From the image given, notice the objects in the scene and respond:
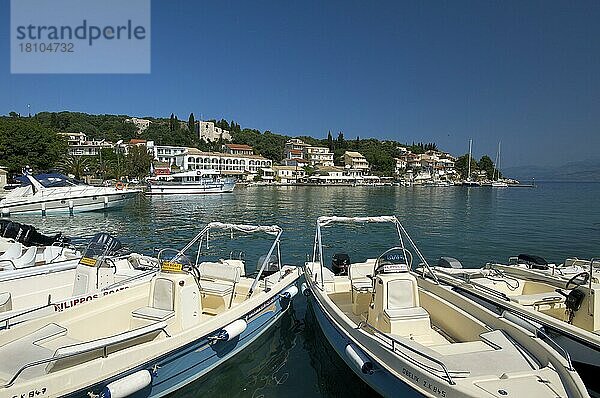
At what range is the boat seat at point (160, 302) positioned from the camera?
22.0 ft

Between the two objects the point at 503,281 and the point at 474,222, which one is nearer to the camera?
the point at 503,281

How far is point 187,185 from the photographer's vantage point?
61750mm

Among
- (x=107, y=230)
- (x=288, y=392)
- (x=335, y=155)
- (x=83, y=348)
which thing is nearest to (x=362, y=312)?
(x=288, y=392)

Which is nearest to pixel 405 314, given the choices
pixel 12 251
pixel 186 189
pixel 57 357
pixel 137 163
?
pixel 57 357

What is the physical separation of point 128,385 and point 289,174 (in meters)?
111

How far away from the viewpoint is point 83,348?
5.25 m

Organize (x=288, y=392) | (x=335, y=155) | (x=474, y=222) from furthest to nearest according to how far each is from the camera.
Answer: (x=335, y=155)
(x=474, y=222)
(x=288, y=392)

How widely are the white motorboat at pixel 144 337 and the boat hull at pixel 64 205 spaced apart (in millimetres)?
32317

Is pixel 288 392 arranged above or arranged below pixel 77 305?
below

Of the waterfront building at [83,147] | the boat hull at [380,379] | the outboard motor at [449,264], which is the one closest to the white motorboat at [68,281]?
the boat hull at [380,379]

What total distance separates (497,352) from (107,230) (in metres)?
27.5

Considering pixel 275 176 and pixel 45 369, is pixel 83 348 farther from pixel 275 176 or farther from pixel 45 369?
pixel 275 176

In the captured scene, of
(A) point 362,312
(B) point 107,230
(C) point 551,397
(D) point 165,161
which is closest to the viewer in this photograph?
(C) point 551,397

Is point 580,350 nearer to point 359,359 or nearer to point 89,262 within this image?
point 359,359
